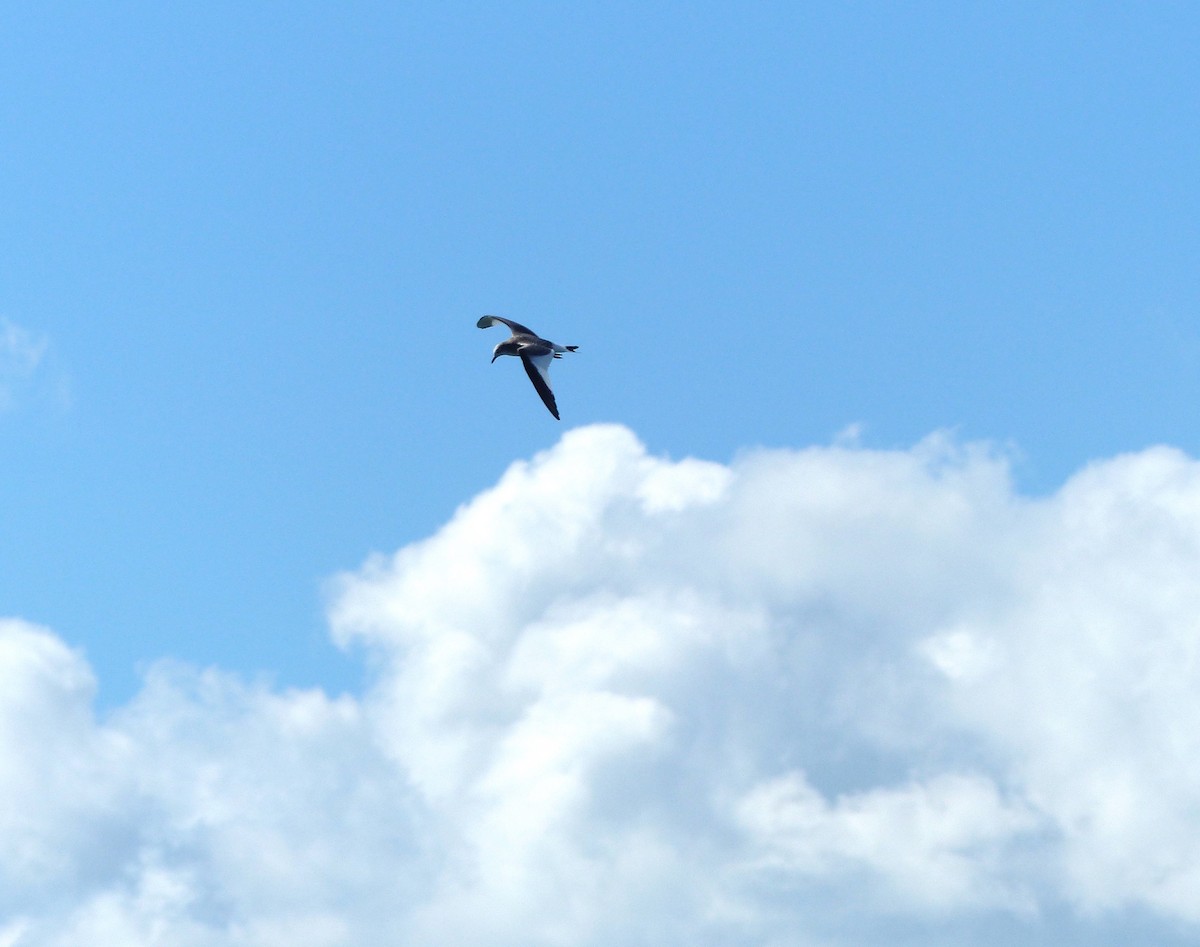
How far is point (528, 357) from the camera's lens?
112000 millimetres

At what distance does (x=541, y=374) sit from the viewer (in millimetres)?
111688

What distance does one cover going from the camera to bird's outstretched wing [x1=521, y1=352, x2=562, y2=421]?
11100cm

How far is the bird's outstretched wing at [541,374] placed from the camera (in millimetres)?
111000
